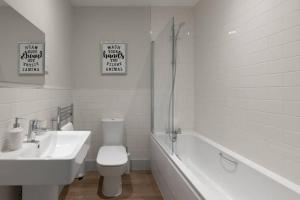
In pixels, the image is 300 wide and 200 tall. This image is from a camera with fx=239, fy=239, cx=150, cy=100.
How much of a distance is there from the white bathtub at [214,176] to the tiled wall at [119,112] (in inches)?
18.9

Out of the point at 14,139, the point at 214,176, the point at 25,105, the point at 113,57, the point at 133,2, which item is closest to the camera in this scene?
the point at 14,139

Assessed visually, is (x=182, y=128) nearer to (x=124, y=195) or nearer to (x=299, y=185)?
(x=124, y=195)

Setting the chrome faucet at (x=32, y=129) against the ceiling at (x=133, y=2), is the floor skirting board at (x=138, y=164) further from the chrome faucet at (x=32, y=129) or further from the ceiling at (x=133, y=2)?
the ceiling at (x=133, y=2)

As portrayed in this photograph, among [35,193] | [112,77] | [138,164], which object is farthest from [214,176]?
[112,77]

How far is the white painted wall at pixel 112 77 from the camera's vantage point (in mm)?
3475

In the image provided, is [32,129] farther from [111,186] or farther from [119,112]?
[119,112]

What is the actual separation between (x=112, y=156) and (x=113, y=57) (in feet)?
4.80

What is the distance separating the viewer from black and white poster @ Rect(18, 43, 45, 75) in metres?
1.74

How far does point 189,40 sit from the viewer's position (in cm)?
354

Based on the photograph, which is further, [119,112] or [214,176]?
[119,112]

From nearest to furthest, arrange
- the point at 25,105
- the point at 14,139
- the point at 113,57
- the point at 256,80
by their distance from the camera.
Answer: the point at 14,139, the point at 25,105, the point at 256,80, the point at 113,57

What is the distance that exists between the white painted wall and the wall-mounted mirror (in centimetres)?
137

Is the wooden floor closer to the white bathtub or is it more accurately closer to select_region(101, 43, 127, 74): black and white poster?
the white bathtub

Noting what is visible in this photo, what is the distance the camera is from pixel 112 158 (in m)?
2.69
